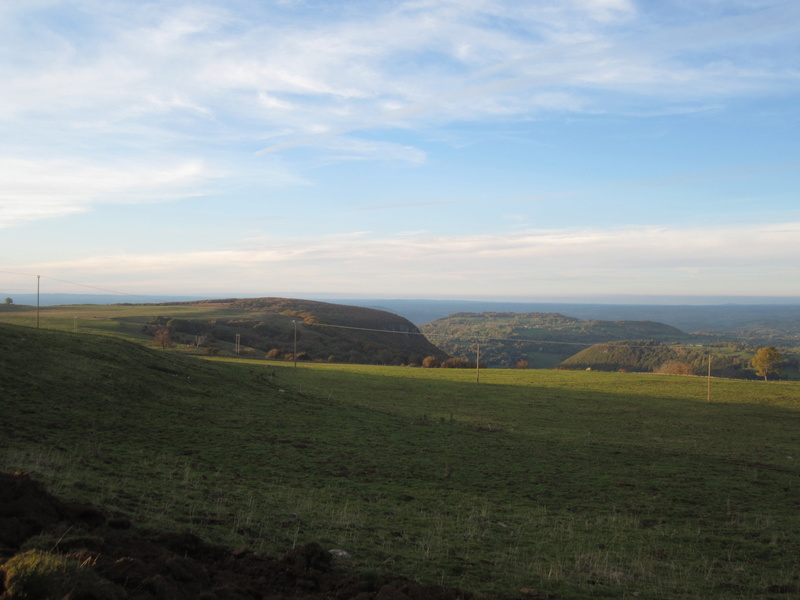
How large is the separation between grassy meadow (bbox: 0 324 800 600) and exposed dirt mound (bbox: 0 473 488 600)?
789 mm

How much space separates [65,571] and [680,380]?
2245 inches

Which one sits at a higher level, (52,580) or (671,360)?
(52,580)

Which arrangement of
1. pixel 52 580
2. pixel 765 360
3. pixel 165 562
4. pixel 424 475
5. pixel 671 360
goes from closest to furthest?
pixel 52 580 < pixel 165 562 < pixel 424 475 < pixel 765 360 < pixel 671 360

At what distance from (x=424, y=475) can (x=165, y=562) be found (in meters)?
11.2

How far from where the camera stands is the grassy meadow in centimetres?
954

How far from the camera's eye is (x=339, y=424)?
2502 cm

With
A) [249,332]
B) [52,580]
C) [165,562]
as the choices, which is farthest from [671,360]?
[52,580]

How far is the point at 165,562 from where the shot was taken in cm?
657

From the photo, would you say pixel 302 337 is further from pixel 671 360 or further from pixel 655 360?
pixel 671 360

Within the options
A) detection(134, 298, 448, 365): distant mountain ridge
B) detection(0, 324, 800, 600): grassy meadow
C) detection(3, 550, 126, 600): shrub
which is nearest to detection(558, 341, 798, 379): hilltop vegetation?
detection(134, 298, 448, 365): distant mountain ridge

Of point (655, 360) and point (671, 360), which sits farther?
point (655, 360)

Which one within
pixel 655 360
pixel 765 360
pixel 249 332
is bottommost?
pixel 655 360

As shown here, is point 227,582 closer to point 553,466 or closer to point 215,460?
point 215,460

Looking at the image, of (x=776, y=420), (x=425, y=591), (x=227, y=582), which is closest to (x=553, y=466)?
(x=425, y=591)
